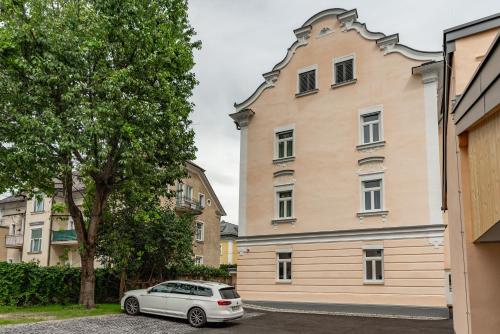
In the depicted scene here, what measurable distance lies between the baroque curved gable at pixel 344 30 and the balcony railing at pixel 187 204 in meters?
14.6

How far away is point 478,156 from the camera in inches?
220

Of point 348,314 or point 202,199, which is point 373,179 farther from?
point 202,199

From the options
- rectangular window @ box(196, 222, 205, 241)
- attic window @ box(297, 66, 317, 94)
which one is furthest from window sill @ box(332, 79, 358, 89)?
rectangular window @ box(196, 222, 205, 241)

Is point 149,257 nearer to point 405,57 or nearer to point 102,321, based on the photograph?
point 102,321

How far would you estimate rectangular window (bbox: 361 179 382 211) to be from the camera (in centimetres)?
2109

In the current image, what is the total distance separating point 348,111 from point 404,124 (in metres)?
2.90

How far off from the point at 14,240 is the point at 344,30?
35929 millimetres

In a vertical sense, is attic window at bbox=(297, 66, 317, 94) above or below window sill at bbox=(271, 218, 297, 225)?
above

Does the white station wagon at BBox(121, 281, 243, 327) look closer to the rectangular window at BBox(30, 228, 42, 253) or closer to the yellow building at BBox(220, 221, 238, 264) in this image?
the rectangular window at BBox(30, 228, 42, 253)

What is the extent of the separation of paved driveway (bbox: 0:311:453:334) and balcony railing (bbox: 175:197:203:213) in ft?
68.9

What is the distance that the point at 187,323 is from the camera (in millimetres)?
16797

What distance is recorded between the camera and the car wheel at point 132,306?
17.9 meters

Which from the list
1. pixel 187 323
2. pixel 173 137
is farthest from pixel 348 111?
pixel 187 323

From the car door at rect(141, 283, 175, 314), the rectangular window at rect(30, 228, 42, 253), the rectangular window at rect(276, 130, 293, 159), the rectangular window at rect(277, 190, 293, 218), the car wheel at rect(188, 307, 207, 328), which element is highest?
Answer: the rectangular window at rect(276, 130, 293, 159)
